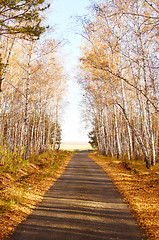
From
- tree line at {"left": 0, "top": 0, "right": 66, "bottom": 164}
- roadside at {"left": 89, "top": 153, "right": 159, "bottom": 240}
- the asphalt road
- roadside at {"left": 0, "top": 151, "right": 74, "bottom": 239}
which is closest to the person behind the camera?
the asphalt road

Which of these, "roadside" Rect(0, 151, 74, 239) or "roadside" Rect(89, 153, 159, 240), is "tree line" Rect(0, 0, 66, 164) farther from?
"roadside" Rect(89, 153, 159, 240)

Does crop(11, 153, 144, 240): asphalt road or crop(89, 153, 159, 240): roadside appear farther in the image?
crop(89, 153, 159, 240): roadside

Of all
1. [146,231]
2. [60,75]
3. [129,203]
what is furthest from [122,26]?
[146,231]

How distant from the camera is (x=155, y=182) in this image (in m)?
8.38

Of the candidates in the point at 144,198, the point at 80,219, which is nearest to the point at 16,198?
the point at 80,219

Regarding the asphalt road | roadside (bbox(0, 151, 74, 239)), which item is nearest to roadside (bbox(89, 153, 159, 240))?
the asphalt road

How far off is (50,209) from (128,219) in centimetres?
212

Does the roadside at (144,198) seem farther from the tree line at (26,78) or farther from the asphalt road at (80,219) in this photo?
the tree line at (26,78)

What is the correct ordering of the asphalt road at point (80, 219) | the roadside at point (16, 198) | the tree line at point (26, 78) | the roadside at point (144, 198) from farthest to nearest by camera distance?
the tree line at point (26, 78) < the roadside at point (16, 198) < the roadside at point (144, 198) < the asphalt road at point (80, 219)

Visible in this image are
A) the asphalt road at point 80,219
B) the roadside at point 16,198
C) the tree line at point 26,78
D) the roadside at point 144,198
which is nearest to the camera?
the asphalt road at point 80,219

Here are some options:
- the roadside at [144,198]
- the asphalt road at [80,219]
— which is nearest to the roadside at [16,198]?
the asphalt road at [80,219]

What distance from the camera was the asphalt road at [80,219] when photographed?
3934 mm

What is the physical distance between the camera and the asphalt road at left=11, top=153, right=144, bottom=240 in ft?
12.9

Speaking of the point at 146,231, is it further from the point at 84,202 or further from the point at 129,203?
the point at 84,202
